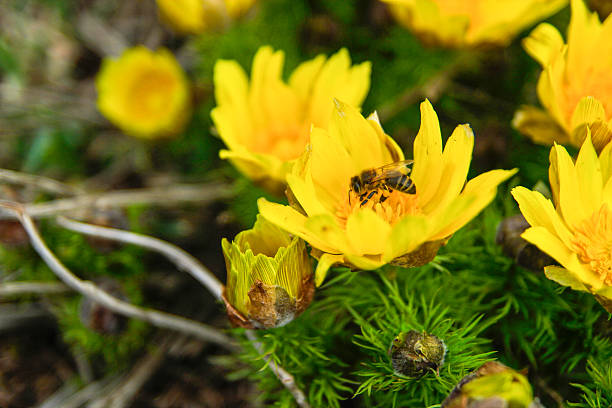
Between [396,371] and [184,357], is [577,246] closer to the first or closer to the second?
[396,371]

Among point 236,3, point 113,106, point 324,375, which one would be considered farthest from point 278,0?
point 324,375

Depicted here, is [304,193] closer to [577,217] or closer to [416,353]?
[416,353]

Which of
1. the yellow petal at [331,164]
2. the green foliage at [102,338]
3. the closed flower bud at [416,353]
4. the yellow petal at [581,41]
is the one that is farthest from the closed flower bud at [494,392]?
the green foliage at [102,338]

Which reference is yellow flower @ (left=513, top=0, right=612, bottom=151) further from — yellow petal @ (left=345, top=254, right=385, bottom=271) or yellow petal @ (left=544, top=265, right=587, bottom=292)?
yellow petal @ (left=345, top=254, right=385, bottom=271)

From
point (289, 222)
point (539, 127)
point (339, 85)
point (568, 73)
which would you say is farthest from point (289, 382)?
point (568, 73)

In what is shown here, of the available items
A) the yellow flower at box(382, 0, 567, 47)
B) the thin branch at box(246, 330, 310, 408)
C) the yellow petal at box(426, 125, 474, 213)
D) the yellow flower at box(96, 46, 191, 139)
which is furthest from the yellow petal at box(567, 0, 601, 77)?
the yellow flower at box(96, 46, 191, 139)
